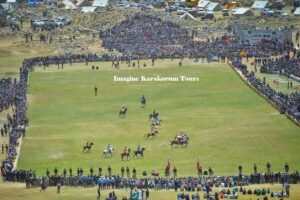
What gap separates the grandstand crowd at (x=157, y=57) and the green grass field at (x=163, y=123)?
154cm

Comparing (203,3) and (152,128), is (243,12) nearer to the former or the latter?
(203,3)

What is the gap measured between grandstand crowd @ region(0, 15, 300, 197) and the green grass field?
60.7 inches

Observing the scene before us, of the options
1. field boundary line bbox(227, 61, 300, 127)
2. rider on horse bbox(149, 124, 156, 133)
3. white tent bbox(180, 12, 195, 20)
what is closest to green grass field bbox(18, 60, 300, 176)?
field boundary line bbox(227, 61, 300, 127)

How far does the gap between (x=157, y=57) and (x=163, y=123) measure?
4508 cm

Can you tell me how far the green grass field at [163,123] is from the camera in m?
75.0

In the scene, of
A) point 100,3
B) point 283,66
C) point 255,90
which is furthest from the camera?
point 100,3

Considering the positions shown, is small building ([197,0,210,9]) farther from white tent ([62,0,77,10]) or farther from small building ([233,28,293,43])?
small building ([233,28,293,43])

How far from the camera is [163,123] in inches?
3543

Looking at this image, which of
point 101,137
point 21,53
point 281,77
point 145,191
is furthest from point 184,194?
point 21,53

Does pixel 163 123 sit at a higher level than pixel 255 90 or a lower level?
lower

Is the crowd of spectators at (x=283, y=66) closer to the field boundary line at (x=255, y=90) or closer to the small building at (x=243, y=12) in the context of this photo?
the field boundary line at (x=255, y=90)

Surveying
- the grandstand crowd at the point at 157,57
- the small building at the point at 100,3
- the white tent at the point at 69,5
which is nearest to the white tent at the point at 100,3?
the small building at the point at 100,3

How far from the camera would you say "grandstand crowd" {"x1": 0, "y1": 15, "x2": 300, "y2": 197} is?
66688mm

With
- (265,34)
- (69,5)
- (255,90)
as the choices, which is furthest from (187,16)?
(255,90)
